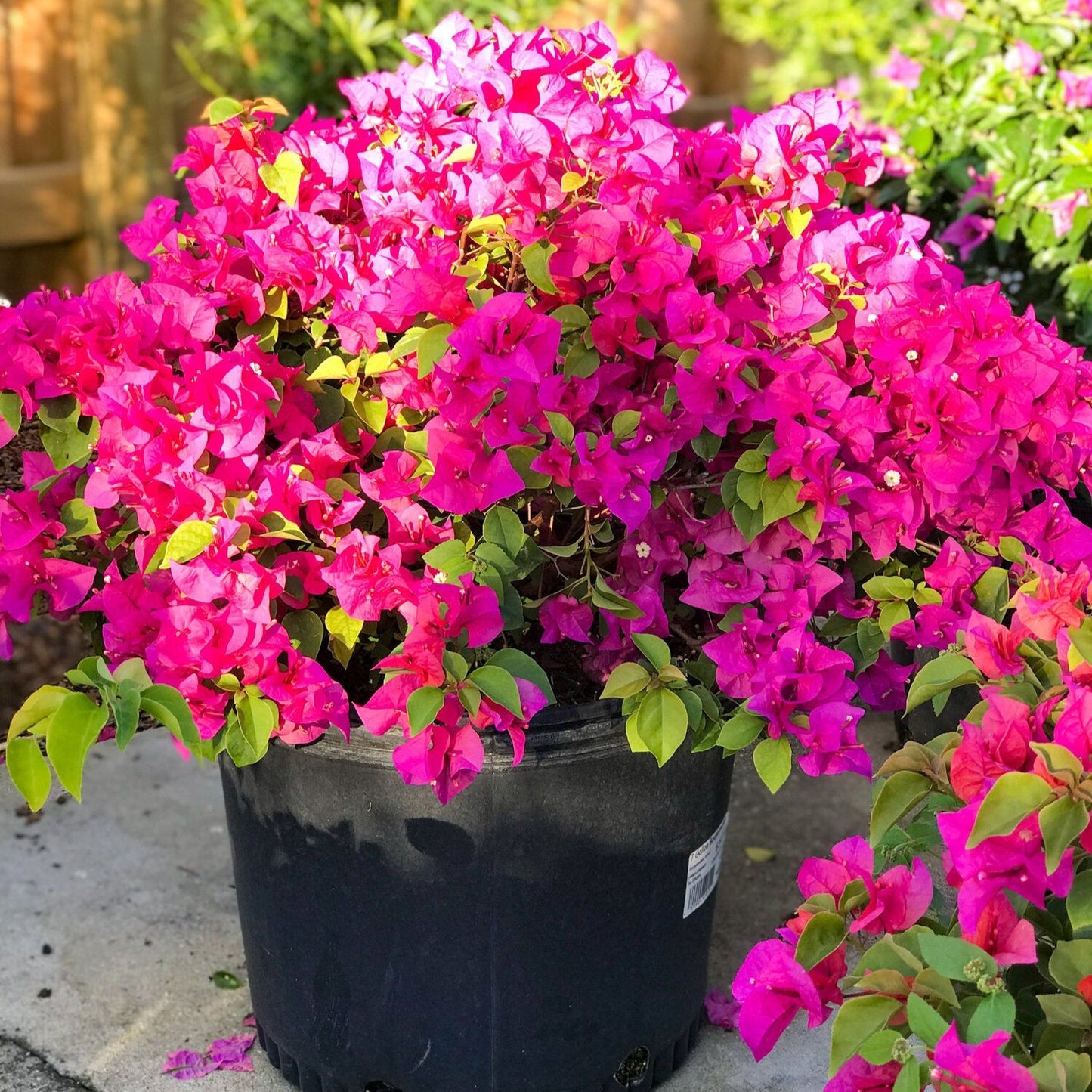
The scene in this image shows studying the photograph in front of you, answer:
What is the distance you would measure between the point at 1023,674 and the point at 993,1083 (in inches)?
14.2

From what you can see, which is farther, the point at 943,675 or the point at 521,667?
the point at 521,667

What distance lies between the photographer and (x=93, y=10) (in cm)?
368

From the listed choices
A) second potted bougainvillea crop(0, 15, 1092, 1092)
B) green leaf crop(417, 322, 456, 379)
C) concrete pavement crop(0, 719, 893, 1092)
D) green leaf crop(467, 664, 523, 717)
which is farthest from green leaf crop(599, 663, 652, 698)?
concrete pavement crop(0, 719, 893, 1092)

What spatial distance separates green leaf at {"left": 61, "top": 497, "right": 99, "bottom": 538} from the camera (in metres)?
1.41

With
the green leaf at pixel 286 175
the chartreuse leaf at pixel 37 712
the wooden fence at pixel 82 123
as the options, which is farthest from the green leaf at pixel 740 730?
the wooden fence at pixel 82 123

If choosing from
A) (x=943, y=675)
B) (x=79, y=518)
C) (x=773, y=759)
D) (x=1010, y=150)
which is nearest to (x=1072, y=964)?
(x=943, y=675)

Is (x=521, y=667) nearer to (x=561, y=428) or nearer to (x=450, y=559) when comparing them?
(x=450, y=559)

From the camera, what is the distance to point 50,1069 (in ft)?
5.71

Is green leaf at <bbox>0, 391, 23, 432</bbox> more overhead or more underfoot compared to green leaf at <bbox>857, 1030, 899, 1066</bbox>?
more overhead

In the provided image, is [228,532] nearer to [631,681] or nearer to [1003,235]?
[631,681]

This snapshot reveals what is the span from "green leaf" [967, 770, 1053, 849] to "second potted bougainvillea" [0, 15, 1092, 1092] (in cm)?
37

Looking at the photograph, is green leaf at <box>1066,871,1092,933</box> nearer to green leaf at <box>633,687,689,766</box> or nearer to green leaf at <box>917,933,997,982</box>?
green leaf at <box>917,933,997,982</box>

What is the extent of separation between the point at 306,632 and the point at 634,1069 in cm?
71

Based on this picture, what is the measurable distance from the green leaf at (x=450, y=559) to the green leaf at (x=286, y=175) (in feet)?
1.47
